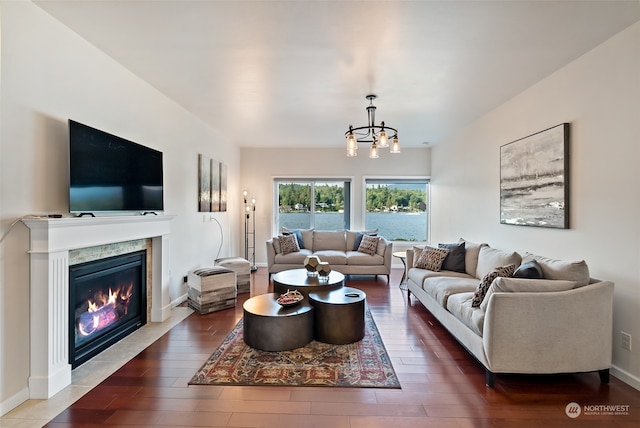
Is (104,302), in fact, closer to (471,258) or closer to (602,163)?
(471,258)

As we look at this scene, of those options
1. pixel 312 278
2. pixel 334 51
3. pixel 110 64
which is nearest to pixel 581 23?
pixel 334 51

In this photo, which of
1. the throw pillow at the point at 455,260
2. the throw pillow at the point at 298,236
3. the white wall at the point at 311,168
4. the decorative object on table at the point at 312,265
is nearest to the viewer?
the decorative object on table at the point at 312,265

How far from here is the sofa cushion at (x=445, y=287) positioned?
334 cm

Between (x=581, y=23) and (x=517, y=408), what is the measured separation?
9.06ft

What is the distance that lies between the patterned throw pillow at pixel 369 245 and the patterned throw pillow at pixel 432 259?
4.79 ft

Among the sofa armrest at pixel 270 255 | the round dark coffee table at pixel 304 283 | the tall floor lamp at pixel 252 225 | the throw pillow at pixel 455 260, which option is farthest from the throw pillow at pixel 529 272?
the tall floor lamp at pixel 252 225

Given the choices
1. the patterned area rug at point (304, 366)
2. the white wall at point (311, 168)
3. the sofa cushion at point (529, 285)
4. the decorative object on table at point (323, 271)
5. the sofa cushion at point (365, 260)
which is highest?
the white wall at point (311, 168)

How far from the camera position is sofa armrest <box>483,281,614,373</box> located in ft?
7.73

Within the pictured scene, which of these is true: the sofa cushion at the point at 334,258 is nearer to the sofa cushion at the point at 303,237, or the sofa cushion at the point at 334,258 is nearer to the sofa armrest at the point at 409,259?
the sofa cushion at the point at 303,237

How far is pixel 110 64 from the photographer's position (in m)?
2.94

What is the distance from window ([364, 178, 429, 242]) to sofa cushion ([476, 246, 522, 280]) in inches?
126

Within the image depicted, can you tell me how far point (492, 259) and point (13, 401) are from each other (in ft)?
14.3

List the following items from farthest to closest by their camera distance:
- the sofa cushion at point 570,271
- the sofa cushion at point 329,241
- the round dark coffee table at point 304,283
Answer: the sofa cushion at point 329,241 → the round dark coffee table at point 304,283 → the sofa cushion at point 570,271

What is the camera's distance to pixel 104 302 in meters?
2.96
